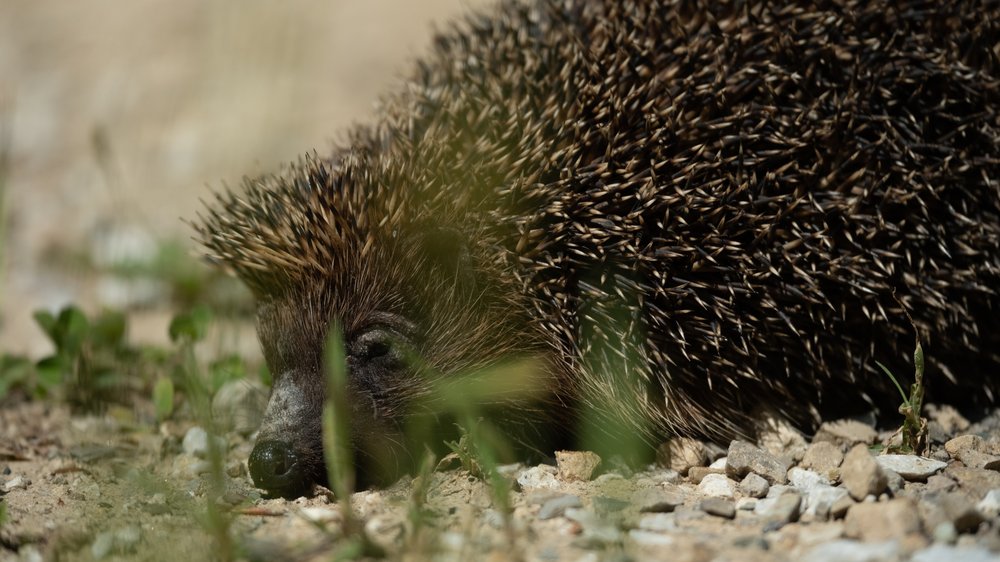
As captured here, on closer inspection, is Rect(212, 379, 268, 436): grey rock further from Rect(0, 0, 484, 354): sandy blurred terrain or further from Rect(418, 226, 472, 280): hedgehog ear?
Rect(0, 0, 484, 354): sandy blurred terrain

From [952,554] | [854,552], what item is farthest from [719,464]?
[952,554]

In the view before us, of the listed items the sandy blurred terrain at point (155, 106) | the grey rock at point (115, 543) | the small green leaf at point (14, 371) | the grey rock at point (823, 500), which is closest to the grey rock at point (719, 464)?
Result: the grey rock at point (823, 500)

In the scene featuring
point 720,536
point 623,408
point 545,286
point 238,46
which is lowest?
point 720,536

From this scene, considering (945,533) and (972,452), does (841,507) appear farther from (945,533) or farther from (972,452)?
(972,452)

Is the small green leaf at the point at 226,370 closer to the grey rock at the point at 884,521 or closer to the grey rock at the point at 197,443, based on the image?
the grey rock at the point at 197,443

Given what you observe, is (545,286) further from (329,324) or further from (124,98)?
(124,98)

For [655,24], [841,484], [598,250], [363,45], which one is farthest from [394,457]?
[363,45]

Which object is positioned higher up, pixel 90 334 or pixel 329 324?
pixel 90 334
